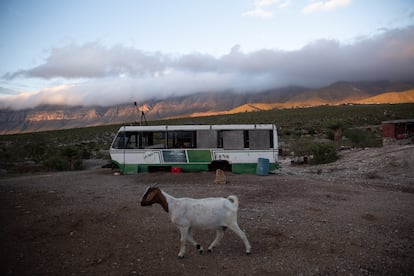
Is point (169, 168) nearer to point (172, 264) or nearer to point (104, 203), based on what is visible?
point (104, 203)

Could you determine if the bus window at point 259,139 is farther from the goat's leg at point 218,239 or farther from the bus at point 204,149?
the goat's leg at point 218,239

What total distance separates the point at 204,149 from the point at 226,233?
32.2ft

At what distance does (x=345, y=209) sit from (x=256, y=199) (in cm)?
293

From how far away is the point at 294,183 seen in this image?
14375 millimetres

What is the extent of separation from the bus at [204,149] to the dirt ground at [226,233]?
3.43m

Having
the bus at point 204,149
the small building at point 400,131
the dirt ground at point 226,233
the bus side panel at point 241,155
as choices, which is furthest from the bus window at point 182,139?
the small building at point 400,131

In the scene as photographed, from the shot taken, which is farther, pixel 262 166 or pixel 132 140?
pixel 132 140

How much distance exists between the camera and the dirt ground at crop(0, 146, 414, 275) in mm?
6027

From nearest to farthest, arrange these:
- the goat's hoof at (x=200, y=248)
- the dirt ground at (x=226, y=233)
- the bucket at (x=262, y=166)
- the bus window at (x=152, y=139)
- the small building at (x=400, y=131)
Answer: the dirt ground at (x=226, y=233), the goat's hoof at (x=200, y=248), the bucket at (x=262, y=166), the bus window at (x=152, y=139), the small building at (x=400, y=131)

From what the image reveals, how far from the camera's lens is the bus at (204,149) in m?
17.4

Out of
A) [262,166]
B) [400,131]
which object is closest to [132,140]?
[262,166]

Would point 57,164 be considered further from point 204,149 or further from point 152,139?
point 204,149

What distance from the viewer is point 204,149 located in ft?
57.1

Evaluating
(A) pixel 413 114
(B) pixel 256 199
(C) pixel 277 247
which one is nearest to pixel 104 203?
(B) pixel 256 199
